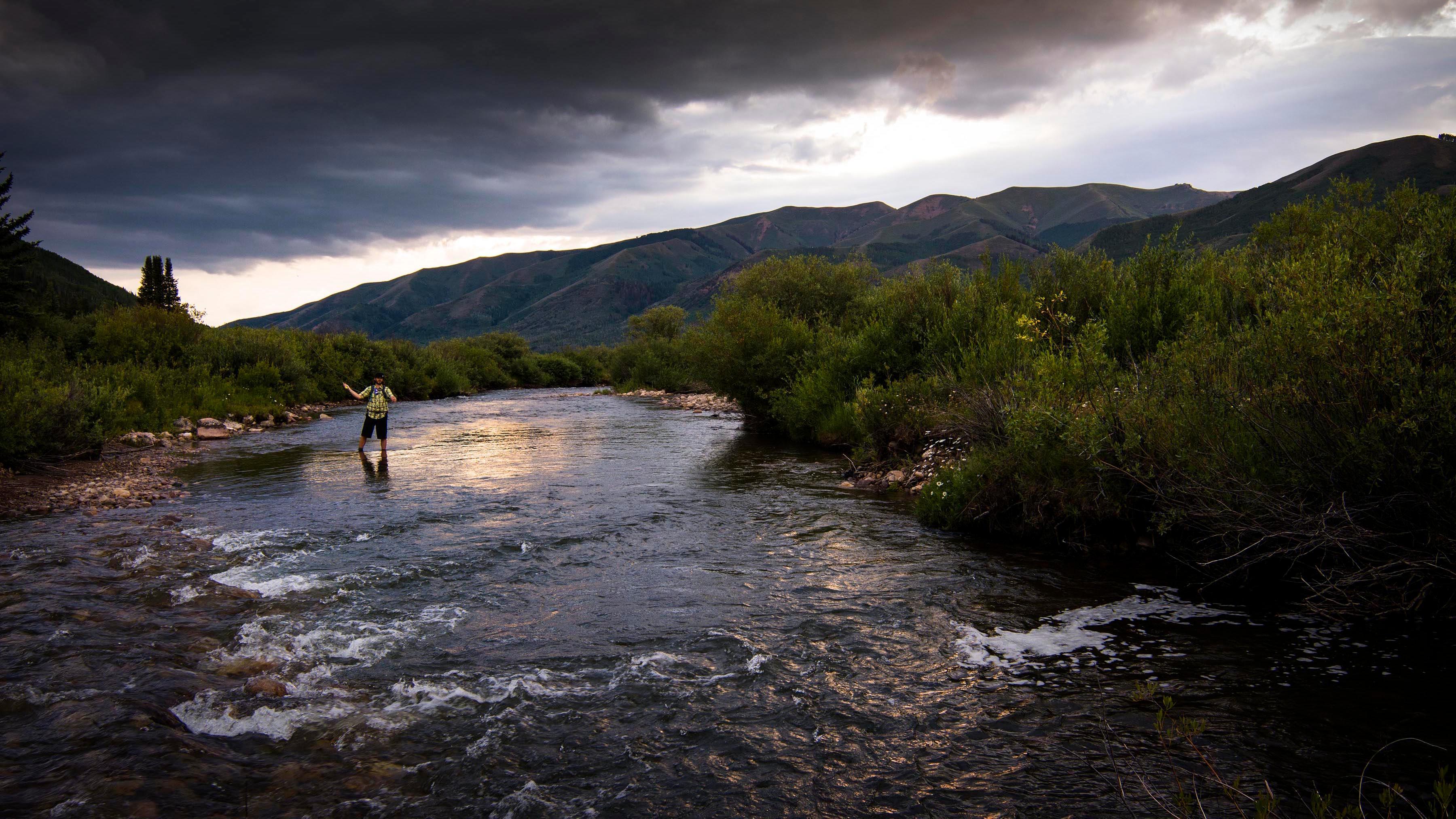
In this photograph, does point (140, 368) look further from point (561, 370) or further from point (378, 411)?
point (561, 370)

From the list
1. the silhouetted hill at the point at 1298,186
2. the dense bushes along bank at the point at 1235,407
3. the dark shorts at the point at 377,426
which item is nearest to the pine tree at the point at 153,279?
the dark shorts at the point at 377,426

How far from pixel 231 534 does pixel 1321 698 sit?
14.2 m

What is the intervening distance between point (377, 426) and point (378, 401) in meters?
0.85

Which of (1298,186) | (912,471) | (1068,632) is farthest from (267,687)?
(1298,186)

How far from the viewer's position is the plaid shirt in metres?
22.1

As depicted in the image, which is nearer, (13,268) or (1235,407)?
(1235,407)

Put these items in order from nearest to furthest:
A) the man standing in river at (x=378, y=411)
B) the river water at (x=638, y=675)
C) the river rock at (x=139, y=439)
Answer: the river water at (x=638, y=675) < the river rock at (x=139, y=439) < the man standing in river at (x=378, y=411)

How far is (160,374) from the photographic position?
94.2 ft

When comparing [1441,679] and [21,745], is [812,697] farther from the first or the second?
[21,745]

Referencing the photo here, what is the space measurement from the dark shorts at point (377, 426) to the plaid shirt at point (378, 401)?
0.36 feet

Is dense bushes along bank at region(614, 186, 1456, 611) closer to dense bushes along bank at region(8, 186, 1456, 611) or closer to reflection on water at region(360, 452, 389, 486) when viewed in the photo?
dense bushes along bank at region(8, 186, 1456, 611)

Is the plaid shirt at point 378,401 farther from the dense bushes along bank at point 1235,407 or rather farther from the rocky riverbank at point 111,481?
the dense bushes along bank at point 1235,407

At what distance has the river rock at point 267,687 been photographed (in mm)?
6086

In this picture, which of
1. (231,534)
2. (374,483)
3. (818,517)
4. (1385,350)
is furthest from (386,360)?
(1385,350)
